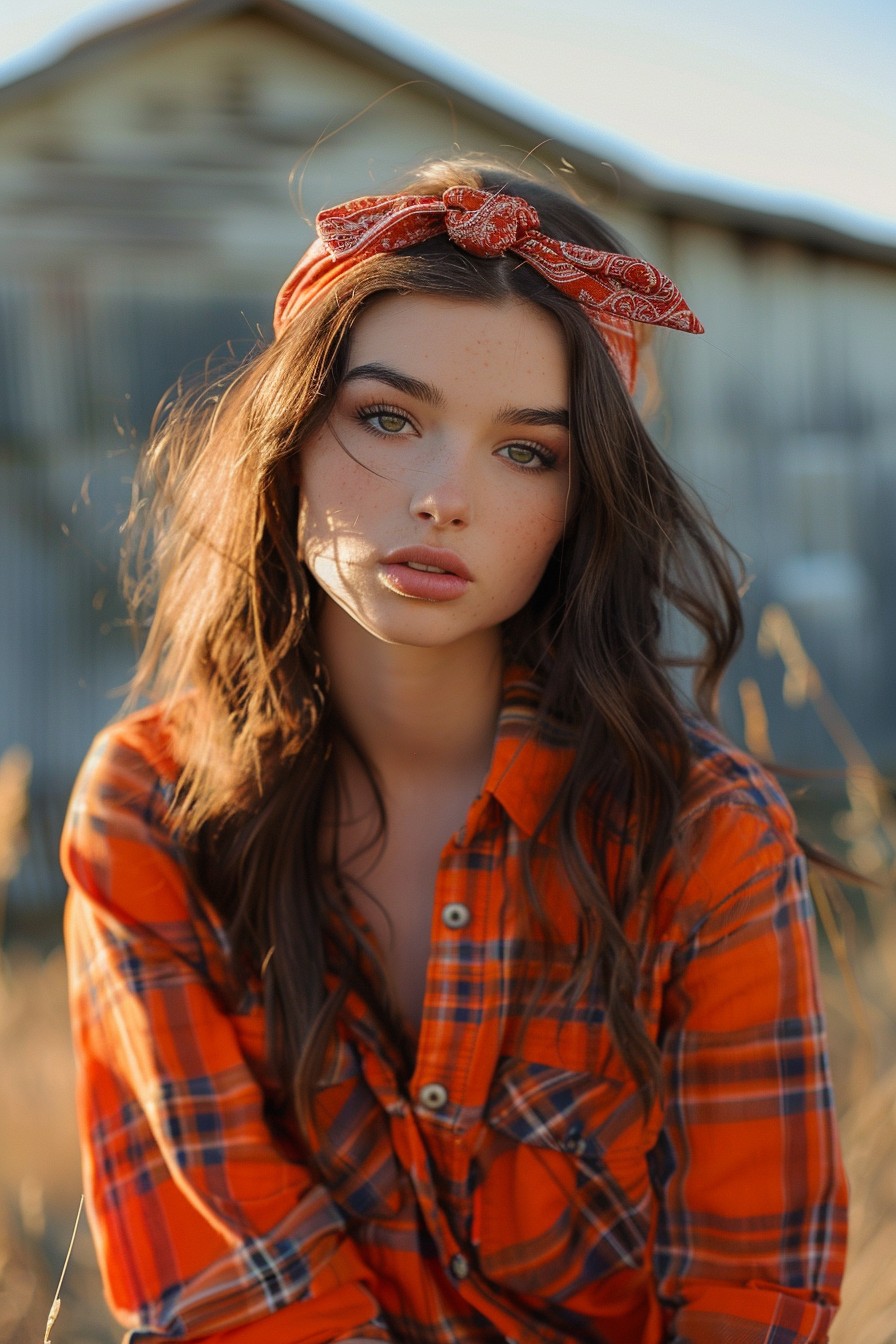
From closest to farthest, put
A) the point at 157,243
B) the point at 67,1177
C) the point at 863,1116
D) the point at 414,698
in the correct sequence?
the point at 414,698
the point at 863,1116
the point at 67,1177
the point at 157,243

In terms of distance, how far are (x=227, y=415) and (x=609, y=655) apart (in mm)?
669

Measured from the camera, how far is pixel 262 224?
4.30 meters

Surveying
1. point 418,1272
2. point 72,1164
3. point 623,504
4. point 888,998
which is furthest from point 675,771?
point 888,998

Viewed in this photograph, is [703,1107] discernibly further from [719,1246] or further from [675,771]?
[675,771]

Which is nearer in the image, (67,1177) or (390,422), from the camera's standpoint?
(390,422)

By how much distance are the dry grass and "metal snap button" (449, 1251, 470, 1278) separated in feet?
A: 2.22

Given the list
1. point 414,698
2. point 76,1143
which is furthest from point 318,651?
point 76,1143

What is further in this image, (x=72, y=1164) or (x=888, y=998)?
(x=888, y=998)

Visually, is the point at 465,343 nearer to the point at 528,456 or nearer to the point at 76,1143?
the point at 528,456

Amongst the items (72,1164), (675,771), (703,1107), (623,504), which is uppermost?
(623,504)

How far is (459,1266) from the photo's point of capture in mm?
1632

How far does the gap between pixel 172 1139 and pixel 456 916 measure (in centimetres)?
48

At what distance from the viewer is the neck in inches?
69.7

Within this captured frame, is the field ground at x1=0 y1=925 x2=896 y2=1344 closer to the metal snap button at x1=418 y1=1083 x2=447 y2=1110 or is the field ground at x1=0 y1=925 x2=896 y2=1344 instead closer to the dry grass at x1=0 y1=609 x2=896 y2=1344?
the dry grass at x1=0 y1=609 x2=896 y2=1344
